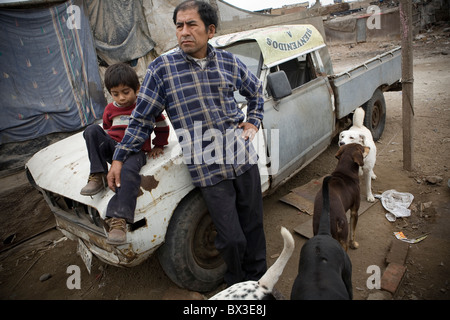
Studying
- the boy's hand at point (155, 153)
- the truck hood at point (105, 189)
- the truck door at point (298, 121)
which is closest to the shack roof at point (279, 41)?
the truck door at point (298, 121)

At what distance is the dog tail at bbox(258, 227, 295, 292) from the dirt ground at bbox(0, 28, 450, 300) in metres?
1.05

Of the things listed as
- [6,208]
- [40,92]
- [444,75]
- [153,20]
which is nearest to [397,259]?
[6,208]

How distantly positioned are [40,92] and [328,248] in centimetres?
533

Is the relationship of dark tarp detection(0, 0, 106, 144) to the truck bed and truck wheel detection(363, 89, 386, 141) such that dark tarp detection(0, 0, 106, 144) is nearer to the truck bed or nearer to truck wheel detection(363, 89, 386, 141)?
the truck bed

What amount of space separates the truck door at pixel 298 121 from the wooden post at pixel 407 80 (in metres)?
1.01

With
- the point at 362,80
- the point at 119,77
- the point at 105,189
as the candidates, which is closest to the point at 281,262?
the point at 105,189

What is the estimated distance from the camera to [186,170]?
2.20 metres

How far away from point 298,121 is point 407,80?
181 cm

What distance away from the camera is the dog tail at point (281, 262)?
149 centimetres

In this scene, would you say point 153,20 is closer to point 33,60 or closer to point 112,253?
point 33,60

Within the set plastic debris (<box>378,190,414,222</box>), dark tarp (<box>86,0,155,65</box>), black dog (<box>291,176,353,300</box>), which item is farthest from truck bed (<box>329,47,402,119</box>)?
dark tarp (<box>86,0,155,65</box>)

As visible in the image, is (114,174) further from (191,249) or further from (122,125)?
(191,249)

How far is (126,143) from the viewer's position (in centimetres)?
185

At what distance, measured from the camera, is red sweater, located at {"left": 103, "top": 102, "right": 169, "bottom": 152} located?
7.17 feet
